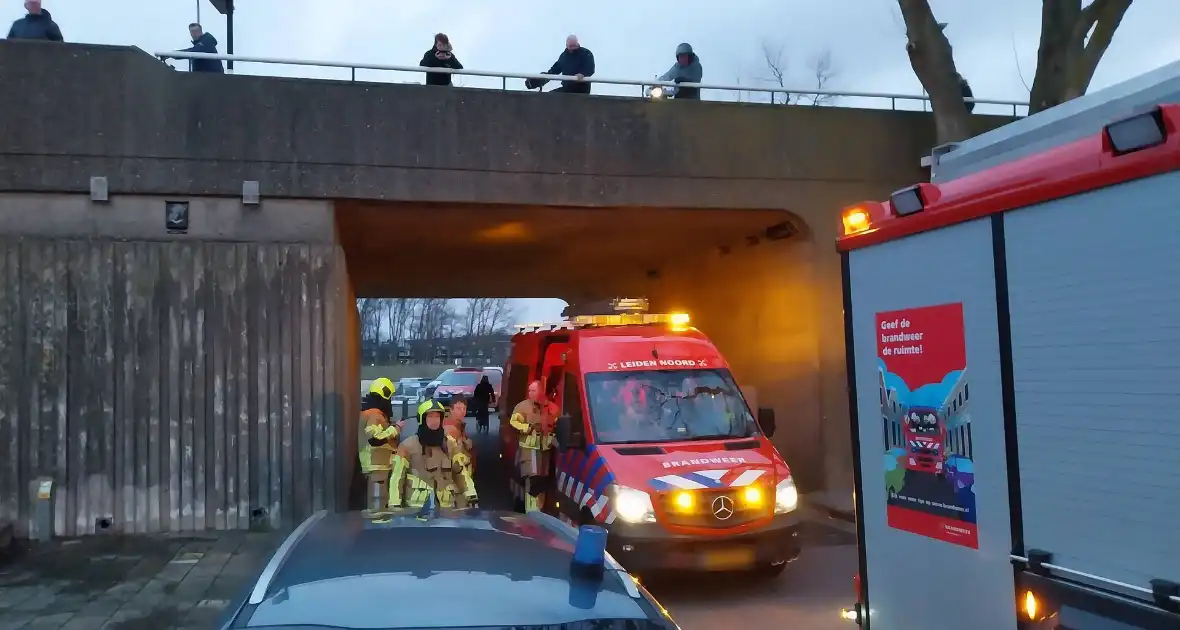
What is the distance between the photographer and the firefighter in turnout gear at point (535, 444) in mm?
9930

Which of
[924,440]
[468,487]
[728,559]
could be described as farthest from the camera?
[468,487]

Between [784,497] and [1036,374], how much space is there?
182 inches

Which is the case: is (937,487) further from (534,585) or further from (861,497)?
(534,585)

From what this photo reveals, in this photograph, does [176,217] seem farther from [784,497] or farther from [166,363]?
[784,497]

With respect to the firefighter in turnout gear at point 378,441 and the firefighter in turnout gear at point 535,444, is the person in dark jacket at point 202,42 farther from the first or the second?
the firefighter in turnout gear at point 535,444

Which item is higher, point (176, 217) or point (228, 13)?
point (228, 13)

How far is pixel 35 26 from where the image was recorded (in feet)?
32.8

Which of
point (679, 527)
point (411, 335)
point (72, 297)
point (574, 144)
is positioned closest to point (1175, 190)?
point (679, 527)

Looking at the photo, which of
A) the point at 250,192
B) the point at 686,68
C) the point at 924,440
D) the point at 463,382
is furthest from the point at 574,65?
the point at 463,382

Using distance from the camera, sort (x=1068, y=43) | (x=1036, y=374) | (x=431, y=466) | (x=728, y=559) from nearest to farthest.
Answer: (x=1036, y=374) → (x=728, y=559) → (x=431, y=466) → (x=1068, y=43)

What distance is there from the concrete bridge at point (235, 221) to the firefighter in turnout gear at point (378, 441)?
146 centimetres

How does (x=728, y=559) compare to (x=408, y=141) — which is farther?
(x=408, y=141)

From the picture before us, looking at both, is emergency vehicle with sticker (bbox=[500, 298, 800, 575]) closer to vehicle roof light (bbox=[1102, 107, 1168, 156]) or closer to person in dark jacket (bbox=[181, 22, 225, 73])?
vehicle roof light (bbox=[1102, 107, 1168, 156])

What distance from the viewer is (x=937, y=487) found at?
3.89 meters
